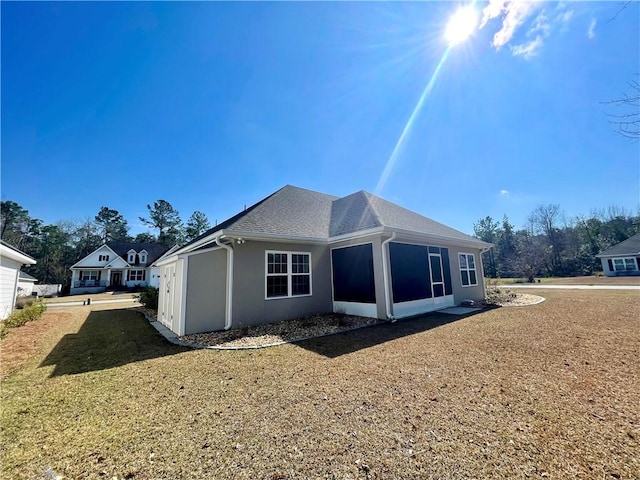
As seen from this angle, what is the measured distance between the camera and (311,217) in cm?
1091

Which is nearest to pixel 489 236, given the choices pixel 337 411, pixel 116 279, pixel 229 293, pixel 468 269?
pixel 468 269

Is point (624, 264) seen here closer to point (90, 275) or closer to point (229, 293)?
point (229, 293)

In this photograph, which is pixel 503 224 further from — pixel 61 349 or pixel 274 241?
pixel 61 349

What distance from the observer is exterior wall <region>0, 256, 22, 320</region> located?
9.98m

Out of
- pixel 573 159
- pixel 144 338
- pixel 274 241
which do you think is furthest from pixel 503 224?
pixel 144 338

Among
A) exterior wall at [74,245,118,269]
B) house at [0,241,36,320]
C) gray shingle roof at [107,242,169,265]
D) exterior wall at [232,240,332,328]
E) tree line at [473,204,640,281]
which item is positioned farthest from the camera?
tree line at [473,204,640,281]

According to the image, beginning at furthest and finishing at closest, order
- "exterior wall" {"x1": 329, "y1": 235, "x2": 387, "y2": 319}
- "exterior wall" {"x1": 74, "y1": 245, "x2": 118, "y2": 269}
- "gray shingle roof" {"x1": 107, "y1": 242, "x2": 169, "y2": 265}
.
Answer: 1. "gray shingle roof" {"x1": 107, "y1": 242, "x2": 169, "y2": 265}
2. "exterior wall" {"x1": 74, "y1": 245, "x2": 118, "y2": 269}
3. "exterior wall" {"x1": 329, "y1": 235, "x2": 387, "y2": 319}

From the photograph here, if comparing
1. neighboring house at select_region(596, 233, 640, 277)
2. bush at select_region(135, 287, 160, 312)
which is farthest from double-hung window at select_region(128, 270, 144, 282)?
neighboring house at select_region(596, 233, 640, 277)

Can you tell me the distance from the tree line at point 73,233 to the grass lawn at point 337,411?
4029 centimetres

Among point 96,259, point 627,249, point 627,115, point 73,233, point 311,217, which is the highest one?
point 73,233

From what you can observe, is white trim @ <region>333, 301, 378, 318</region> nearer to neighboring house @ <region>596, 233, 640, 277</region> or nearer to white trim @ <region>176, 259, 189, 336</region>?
white trim @ <region>176, 259, 189, 336</region>

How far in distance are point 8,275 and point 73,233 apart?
4460 cm

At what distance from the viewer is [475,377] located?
399 centimetres

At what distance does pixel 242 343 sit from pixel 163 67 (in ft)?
31.2
